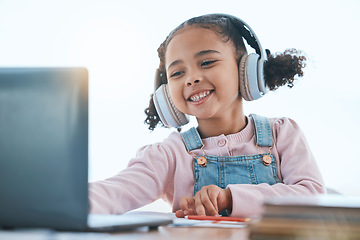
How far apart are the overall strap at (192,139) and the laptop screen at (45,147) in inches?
34.2

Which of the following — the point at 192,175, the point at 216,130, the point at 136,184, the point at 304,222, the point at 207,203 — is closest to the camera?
the point at 304,222

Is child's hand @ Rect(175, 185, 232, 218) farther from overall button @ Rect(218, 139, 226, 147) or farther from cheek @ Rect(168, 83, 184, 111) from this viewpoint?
cheek @ Rect(168, 83, 184, 111)

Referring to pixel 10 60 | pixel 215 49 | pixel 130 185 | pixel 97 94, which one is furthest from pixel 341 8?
pixel 10 60

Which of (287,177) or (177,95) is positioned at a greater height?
(177,95)

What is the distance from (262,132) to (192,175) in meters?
0.29

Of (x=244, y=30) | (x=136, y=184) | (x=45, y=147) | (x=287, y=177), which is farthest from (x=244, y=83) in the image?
(x=45, y=147)

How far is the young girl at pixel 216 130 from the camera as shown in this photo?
1.23 m

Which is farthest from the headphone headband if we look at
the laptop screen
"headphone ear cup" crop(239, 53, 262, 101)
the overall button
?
the laptop screen

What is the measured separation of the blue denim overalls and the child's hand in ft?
0.68

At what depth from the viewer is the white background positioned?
219 centimetres

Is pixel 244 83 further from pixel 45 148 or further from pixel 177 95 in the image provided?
pixel 45 148

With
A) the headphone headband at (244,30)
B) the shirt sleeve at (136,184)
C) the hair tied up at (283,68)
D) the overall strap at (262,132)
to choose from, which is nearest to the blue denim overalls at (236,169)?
the overall strap at (262,132)

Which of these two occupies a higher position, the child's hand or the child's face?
the child's face

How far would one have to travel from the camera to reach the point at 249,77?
1.31 meters
